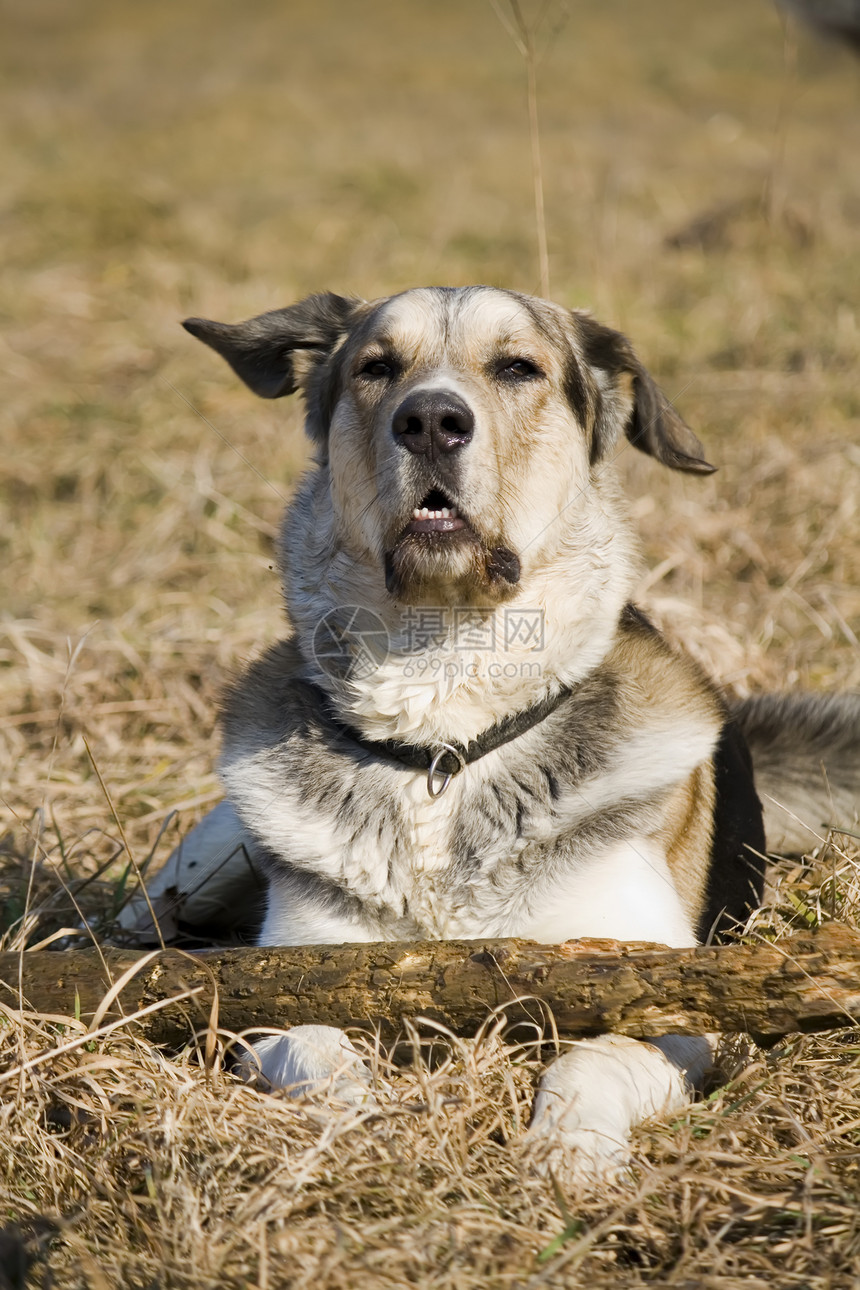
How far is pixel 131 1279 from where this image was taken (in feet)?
7.48

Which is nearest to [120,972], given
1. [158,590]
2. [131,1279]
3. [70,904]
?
[131,1279]

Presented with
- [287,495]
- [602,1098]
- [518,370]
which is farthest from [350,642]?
[287,495]

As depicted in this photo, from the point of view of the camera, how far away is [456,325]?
3783 mm

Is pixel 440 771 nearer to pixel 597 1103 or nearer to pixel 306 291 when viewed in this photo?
pixel 597 1103

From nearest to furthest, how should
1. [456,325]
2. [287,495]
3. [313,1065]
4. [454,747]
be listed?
[313,1065] < [454,747] < [456,325] < [287,495]

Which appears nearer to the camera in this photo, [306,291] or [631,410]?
[631,410]

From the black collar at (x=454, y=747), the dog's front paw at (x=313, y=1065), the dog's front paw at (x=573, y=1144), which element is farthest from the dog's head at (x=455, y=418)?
the dog's front paw at (x=573, y=1144)

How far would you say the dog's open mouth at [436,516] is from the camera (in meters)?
3.44

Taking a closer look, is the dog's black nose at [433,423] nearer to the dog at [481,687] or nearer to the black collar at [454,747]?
the dog at [481,687]

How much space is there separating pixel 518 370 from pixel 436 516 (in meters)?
0.65

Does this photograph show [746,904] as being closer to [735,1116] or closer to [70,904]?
[735,1116]

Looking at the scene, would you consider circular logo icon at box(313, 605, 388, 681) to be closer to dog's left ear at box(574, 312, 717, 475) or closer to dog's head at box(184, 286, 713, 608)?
dog's head at box(184, 286, 713, 608)

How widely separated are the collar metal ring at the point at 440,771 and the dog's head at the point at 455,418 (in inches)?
17.5

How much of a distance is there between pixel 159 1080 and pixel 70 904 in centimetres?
147
